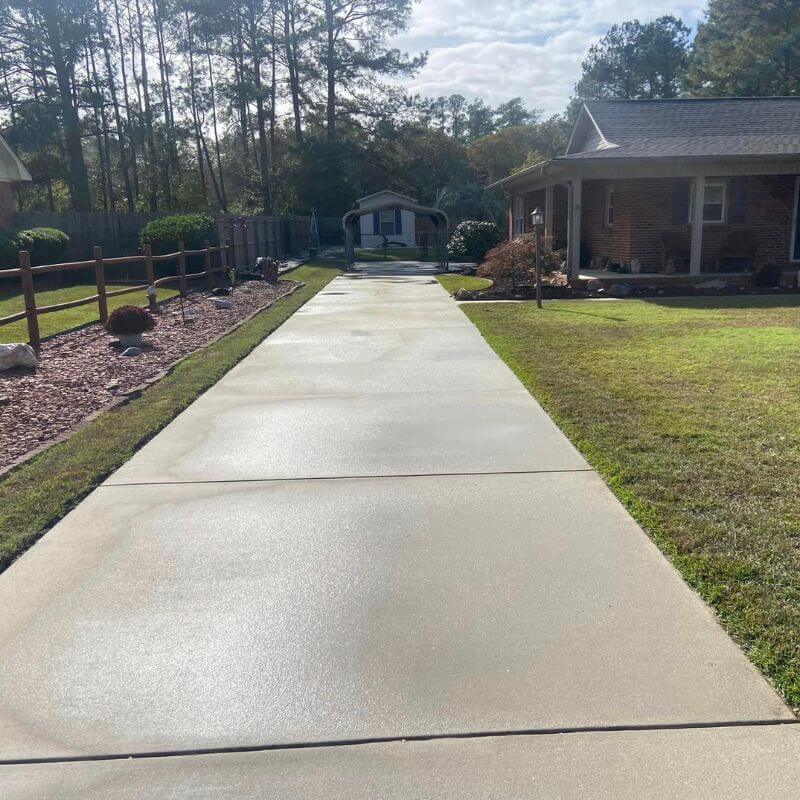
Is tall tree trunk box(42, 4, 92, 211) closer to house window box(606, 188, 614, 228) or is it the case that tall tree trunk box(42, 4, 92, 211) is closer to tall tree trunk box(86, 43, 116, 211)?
tall tree trunk box(86, 43, 116, 211)

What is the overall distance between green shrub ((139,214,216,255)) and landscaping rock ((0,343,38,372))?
11390 millimetres

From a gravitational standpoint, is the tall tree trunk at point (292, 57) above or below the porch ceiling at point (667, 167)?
above

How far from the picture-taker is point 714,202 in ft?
59.9

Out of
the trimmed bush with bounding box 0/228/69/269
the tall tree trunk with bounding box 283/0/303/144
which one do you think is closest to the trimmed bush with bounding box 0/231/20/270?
the trimmed bush with bounding box 0/228/69/269

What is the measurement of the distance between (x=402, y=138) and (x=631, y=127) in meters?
27.3

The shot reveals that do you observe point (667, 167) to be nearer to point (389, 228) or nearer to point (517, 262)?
point (517, 262)

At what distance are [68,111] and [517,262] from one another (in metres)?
28.8

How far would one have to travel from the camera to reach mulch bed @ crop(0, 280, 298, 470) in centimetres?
674

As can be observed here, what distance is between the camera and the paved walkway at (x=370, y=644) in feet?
8.13

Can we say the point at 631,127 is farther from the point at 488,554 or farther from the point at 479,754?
the point at 479,754

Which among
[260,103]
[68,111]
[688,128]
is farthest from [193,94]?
[688,128]

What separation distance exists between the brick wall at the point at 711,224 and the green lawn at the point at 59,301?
10.8 metres

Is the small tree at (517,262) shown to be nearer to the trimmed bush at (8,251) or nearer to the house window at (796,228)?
the house window at (796,228)

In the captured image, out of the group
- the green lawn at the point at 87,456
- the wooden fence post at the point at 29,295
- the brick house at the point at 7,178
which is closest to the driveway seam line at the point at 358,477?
the green lawn at the point at 87,456
